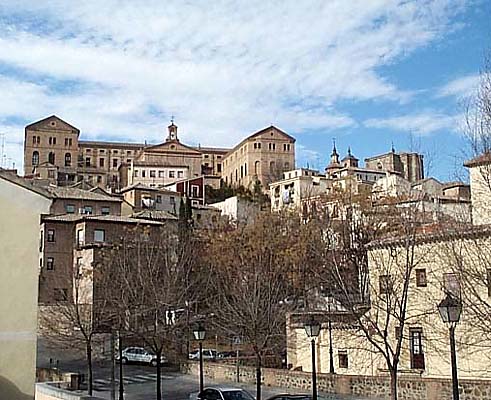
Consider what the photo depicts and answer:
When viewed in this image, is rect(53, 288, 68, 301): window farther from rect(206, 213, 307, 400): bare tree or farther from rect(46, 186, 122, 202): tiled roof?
rect(46, 186, 122, 202): tiled roof

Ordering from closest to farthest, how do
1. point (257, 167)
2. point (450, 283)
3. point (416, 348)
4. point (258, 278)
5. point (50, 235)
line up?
point (450, 283) < point (416, 348) < point (258, 278) < point (50, 235) < point (257, 167)

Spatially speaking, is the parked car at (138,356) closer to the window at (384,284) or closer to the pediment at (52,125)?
the window at (384,284)

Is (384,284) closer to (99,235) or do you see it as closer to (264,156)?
(99,235)

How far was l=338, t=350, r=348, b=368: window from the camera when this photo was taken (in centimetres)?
3083

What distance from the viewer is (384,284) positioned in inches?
904

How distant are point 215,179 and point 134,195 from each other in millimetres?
30125

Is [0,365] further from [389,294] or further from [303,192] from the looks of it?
[303,192]

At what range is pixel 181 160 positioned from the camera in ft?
385

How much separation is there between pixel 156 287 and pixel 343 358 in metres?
9.38

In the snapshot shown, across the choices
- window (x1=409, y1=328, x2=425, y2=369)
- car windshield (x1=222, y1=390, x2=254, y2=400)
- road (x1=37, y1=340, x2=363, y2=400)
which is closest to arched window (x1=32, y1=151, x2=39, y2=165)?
road (x1=37, y1=340, x2=363, y2=400)

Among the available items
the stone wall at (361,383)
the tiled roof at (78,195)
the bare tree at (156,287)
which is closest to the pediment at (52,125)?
the tiled roof at (78,195)

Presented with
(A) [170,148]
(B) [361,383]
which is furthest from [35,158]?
(B) [361,383]

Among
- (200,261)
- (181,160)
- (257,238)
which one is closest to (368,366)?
(200,261)

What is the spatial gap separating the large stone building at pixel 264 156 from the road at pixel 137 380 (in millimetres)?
72171
